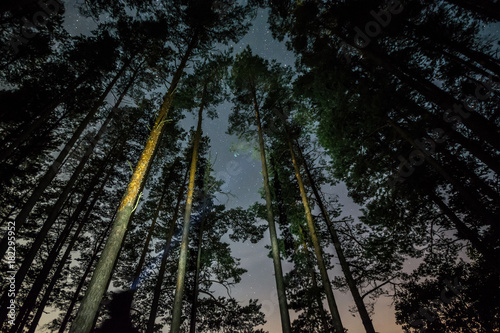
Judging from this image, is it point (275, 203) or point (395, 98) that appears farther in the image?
point (275, 203)

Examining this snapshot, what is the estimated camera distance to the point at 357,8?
788 centimetres

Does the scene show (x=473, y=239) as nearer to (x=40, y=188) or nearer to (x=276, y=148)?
(x=276, y=148)

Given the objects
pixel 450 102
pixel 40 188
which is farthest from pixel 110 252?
pixel 450 102

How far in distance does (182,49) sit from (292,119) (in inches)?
299

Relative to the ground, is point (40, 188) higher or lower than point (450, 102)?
higher

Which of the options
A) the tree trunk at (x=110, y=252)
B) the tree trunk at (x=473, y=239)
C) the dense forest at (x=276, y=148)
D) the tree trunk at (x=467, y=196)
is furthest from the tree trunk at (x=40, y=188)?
the tree trunk at (x=473, y=239)

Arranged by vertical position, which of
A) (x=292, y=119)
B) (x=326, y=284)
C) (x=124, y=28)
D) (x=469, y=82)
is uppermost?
(x=124, y=28)

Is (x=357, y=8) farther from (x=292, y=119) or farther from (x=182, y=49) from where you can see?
(x=182, y=49)

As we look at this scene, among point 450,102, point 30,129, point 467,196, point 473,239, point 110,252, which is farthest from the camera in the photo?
point 30,129

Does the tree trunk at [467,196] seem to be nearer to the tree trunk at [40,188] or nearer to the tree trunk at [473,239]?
the tree trunk at [473,239]

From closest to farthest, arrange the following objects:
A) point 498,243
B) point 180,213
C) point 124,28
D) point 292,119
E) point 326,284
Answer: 1. point 498,243
2. point 326,284
3. point 124,28
4. point 292,119
5. point 180,213

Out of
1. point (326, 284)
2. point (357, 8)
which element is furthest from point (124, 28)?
point (326, 284)

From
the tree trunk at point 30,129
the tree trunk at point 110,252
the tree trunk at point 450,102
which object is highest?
the tree trunk at point 30,129

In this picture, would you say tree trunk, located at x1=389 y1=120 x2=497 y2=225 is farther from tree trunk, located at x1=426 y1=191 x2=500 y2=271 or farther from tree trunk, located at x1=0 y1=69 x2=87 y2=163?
tree trunk, located at x1=0 y1=69 x2=87 y2=163
